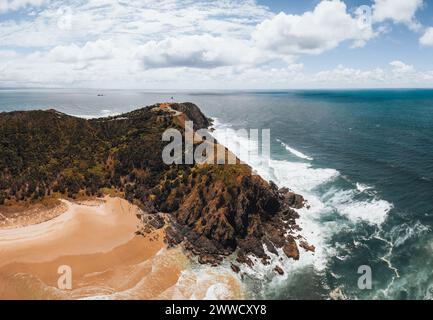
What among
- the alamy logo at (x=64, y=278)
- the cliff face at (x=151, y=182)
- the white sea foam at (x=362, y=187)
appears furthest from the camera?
the white sea foam at (x=362, y=187)

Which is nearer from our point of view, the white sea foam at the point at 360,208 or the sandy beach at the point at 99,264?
the sandy beach at the point at 99,264

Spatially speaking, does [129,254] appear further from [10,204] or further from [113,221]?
[10,204]

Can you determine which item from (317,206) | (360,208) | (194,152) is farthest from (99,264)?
(360,208)

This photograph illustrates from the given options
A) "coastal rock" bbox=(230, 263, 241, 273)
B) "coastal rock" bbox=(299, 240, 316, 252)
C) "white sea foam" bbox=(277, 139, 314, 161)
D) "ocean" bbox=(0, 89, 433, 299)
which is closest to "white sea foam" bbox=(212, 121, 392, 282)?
"ocean" bbox=(0, 89, 433, 299)

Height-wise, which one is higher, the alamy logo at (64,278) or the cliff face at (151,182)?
the cliff face at (151,182)

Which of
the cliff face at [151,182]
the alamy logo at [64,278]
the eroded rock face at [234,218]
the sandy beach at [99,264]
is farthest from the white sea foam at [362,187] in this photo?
the alamy logo at [64,278]

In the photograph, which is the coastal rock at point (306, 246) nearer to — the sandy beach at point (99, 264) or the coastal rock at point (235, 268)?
the coastal rock at point (235, 268)
